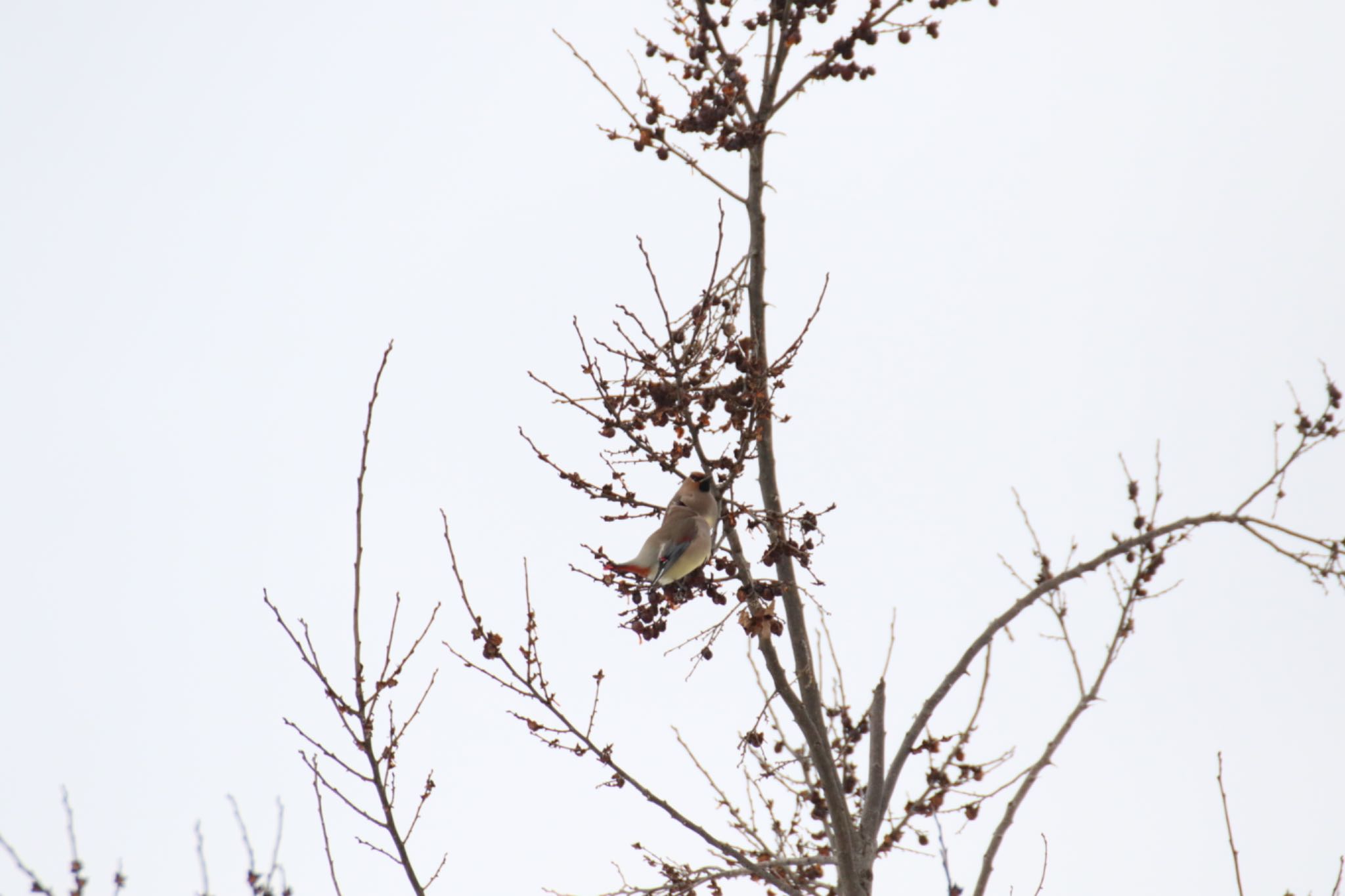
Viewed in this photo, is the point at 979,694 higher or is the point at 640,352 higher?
the point at 640,352

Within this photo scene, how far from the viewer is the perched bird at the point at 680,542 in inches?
163

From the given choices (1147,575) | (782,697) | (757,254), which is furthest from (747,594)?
(1147,575)

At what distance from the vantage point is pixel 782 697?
12.4ft

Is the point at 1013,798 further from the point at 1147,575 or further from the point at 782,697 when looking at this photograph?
the point at 782,697

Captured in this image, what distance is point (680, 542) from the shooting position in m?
4.23

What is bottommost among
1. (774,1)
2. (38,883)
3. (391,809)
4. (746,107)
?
(38,883)

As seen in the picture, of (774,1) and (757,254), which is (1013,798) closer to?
(757,254)

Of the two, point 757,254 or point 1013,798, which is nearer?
point 757,254

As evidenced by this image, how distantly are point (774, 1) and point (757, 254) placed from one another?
3.02 feet

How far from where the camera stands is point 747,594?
3805 mm

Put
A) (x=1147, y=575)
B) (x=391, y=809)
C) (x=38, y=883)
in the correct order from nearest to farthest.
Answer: (x=38, y=883), (x=391, y=809), (x=1147, y=575)

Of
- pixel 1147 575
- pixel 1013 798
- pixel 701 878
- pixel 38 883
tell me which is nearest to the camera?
pixel 38 883

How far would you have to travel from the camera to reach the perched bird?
4148mm

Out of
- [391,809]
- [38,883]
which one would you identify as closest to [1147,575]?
[391,809]
